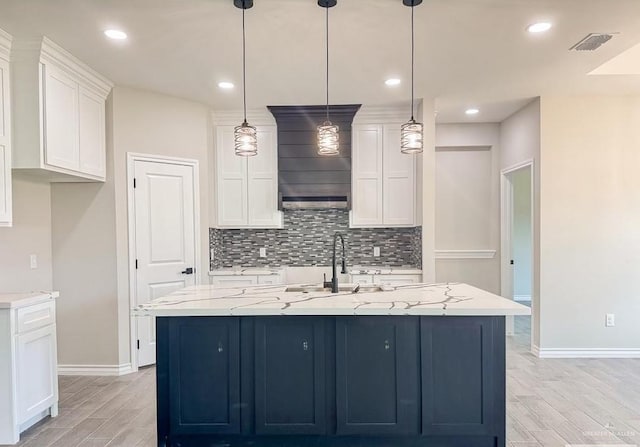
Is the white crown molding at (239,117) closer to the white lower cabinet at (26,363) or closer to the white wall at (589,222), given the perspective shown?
the white lower cabinet at (26,363)

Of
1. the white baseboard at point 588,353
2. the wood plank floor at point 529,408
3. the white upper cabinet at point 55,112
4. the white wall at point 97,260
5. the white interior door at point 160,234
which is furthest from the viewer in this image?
the white baseboard at point 588,353

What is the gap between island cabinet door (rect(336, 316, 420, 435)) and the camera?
2.32 meters

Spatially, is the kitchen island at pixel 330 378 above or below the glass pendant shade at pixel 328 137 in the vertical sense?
below

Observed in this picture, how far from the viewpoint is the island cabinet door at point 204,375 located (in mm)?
2346

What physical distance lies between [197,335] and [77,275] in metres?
2.10

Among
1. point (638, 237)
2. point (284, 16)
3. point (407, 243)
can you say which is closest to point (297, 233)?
point (407, 243)

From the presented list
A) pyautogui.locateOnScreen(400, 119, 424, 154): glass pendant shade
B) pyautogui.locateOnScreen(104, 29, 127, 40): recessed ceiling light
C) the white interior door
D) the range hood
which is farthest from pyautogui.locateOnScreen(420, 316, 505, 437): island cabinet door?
pyautogui.locateOnScreen(104, 29, 127, 40): recessed ceiling light

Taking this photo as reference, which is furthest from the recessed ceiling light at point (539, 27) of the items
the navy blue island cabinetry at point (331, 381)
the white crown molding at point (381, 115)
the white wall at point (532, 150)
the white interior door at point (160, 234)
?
the white interior door at point (160, 234)

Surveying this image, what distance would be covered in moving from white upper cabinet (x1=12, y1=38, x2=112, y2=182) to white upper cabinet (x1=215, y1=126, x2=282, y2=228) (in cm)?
138

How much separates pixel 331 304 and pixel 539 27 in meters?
2.41

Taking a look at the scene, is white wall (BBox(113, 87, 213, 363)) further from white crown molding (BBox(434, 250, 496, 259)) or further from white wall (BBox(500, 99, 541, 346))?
white wall (BBox(500, 99, 541, 346))

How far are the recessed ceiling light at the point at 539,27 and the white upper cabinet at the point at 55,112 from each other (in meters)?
3.53

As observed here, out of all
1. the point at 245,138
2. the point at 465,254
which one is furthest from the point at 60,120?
the point at 465,254

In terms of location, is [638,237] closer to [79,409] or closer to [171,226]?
[171,226]
